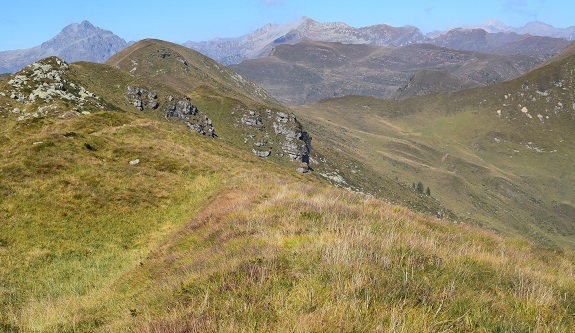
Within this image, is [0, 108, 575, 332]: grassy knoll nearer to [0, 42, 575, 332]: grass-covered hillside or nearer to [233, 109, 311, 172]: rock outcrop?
[0, 42, 575, 332]: grass-covered hillside

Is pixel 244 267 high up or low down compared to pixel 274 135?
up

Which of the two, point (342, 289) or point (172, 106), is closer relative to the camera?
point (342, 289)

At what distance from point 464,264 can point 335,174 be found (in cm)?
14193

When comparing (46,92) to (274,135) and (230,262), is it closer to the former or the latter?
(274,135)

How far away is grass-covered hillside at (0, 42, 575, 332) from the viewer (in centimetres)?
558

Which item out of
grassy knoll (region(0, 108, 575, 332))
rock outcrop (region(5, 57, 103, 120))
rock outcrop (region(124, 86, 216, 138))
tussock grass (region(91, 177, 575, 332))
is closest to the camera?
tussock grass (region(91, 177, 575, 332))

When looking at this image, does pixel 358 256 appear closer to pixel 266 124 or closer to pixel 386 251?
pixel 386 251

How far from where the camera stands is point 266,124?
465ft

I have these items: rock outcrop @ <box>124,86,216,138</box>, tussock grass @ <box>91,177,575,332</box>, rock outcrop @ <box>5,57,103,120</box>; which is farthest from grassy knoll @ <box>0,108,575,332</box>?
rock outcrop @ <box>124,86,216,138</box>

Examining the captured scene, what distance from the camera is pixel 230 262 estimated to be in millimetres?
7449

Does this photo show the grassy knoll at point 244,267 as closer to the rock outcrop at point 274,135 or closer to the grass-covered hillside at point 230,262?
the grass-covered hillside at point 230,262

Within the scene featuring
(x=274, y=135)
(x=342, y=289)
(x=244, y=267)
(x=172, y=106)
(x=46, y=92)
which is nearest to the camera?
(x=342, y=289)

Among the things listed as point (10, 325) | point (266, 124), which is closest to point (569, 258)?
point (10, 325)

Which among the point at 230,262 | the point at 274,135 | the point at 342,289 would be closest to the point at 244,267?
the point at 230,262
